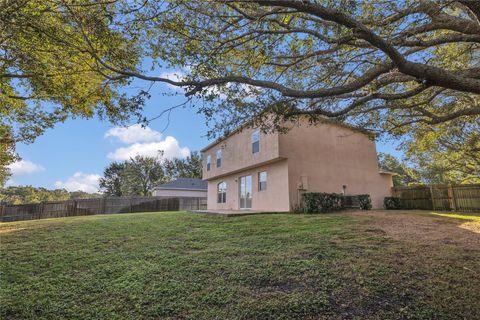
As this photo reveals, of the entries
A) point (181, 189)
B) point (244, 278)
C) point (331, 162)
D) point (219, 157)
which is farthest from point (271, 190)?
point (181, 189)

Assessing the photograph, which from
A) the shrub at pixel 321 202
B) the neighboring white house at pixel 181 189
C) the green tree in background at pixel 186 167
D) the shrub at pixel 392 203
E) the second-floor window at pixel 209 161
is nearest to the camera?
the shrub at pixel 321 202

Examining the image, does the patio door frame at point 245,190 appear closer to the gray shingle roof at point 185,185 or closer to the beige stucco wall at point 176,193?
the gray shingle roof at point 185,185

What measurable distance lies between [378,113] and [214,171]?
12.9m

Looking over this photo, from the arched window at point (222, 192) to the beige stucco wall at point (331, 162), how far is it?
729cm

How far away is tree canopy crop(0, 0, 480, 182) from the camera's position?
14.2 feet

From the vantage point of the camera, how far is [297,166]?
12.9 metres

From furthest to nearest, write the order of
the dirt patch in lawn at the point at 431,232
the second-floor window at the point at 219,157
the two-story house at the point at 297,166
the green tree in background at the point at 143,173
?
the green tree in background at the point at 143,173 → the second-floor window at the point at 219,157 → the two-story house at the point at 297,166 → the dirt patch in lawn at the point at 431,232

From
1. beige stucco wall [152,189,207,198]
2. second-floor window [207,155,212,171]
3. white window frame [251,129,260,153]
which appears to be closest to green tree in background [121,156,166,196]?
beige stucco wall [152,189,207,198]

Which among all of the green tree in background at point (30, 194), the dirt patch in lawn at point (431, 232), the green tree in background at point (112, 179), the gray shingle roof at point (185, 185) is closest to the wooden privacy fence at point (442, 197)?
the dirt patch in lawn at point (431, 232)

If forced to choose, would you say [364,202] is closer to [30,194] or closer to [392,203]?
[392,203]

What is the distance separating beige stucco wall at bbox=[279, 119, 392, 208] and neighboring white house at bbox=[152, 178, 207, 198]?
20.8m

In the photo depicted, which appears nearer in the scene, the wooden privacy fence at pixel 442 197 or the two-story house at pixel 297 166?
the two-story house at pixel 297 166

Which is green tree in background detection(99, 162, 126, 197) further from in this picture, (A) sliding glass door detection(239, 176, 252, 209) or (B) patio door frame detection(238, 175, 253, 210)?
(A) sliding glass door detection(239, 176, 252, 209)

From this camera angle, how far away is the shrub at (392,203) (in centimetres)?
1529
